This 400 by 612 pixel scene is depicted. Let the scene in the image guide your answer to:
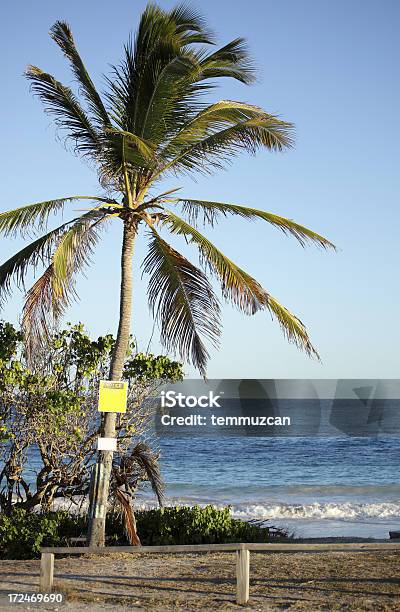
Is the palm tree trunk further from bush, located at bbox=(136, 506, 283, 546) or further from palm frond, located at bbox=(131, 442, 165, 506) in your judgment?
bush, located at bbox=(136, 506, 283, 546)

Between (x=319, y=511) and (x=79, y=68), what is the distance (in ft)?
70.2

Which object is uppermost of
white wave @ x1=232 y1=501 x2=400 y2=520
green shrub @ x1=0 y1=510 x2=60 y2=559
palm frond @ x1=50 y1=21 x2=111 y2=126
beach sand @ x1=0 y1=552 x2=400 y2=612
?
palm frond @ x1=50 y1=21 x2=111 y2=126

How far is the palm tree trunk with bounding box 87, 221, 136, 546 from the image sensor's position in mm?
11648

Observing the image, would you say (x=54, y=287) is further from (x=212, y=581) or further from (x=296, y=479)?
(x=296, y=479)

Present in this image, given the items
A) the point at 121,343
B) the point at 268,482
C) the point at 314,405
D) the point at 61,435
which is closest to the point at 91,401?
the point at 61,435

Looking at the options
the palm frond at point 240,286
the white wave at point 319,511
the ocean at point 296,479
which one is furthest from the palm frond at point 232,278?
the white wave at point 319,511

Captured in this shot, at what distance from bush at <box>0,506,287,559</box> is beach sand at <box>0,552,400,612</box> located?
1.14m

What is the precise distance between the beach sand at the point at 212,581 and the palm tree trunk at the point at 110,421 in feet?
1.77

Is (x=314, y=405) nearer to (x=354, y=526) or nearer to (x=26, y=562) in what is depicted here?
Answer: (x=354, y=526)

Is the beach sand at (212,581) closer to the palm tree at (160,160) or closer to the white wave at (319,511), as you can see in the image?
the palm tree at (160,160)

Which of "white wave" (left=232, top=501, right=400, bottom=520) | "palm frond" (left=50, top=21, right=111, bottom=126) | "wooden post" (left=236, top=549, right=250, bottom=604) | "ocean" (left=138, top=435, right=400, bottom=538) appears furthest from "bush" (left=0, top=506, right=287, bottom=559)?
"white wave" (left=232, top=501, right=400, bottom=520)

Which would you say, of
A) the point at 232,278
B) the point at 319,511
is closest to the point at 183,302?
the point at 232,278

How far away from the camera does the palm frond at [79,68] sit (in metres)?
12.2

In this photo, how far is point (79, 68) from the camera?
12227mm
